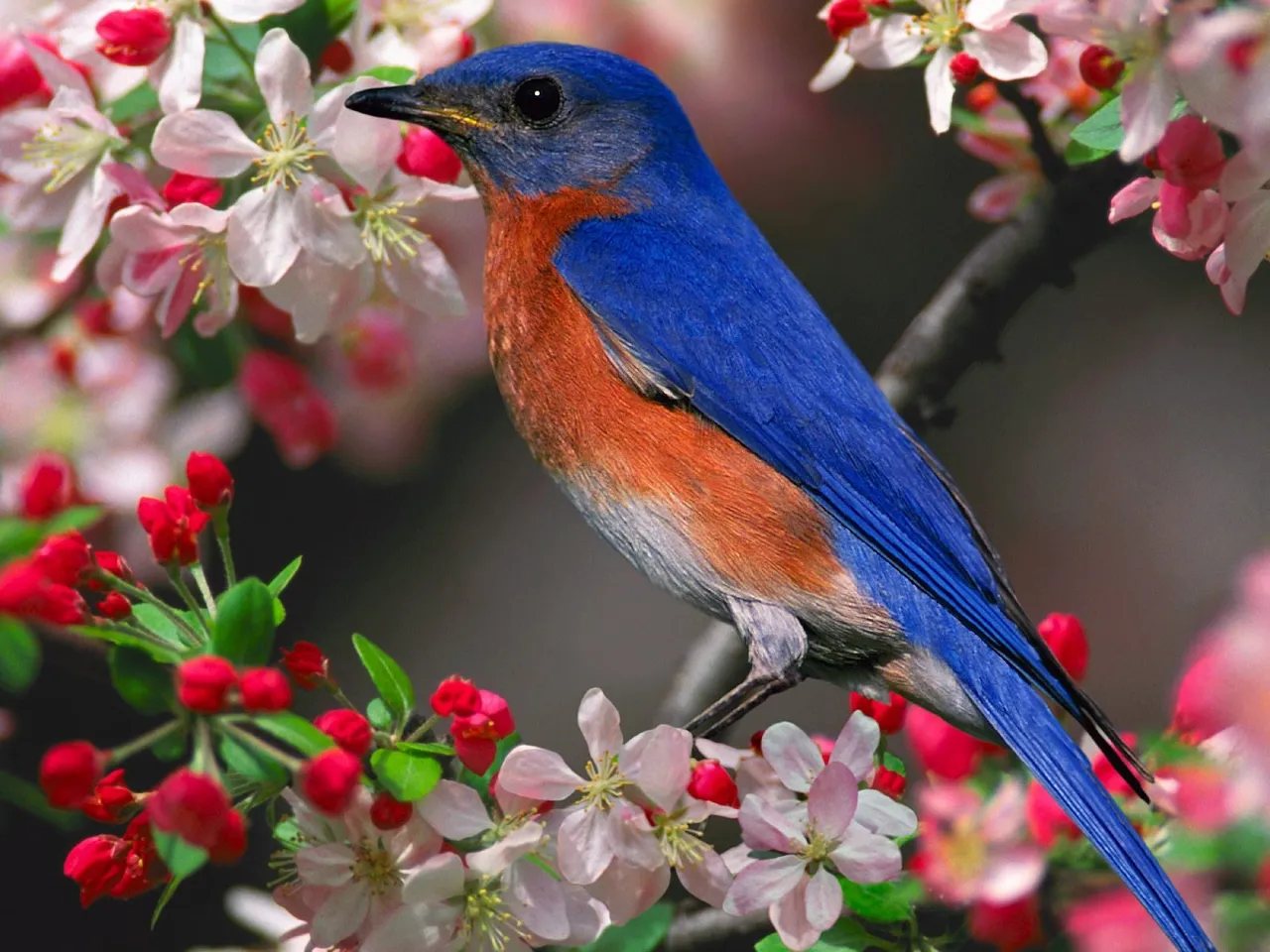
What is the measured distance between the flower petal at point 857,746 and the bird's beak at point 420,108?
45.9 inches

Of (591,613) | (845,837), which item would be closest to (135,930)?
(591,613)

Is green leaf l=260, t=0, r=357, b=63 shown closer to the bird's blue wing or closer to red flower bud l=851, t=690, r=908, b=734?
the bird's blue wing

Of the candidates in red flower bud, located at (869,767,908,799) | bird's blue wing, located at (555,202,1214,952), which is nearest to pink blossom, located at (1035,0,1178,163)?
bird's blue wing, located at (555,202,1214,952)

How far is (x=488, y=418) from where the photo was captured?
406cm

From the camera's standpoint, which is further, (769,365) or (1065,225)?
(1065,225)

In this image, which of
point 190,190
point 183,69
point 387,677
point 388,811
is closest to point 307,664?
point 387,677

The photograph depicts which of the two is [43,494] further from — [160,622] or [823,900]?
[823,900]

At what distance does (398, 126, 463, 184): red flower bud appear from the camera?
7.68ft

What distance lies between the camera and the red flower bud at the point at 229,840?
1.48m

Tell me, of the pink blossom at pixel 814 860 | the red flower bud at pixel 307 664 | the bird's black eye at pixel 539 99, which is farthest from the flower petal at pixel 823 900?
the bird's black eye at pixel 539 99

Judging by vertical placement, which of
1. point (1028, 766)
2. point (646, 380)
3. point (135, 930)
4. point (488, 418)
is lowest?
point (135, 930)

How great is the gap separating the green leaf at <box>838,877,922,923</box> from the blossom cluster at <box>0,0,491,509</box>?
1123 millimetres

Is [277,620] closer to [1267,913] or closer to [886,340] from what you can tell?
[1267,913]

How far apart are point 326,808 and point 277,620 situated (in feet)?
0.80
